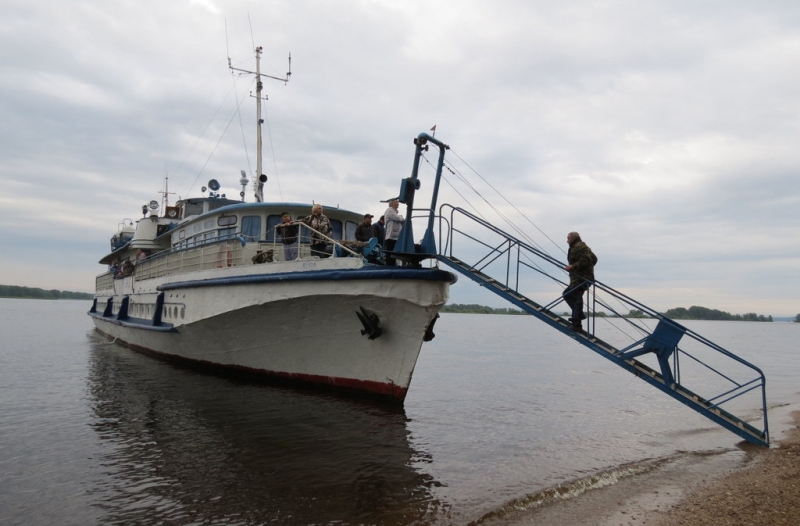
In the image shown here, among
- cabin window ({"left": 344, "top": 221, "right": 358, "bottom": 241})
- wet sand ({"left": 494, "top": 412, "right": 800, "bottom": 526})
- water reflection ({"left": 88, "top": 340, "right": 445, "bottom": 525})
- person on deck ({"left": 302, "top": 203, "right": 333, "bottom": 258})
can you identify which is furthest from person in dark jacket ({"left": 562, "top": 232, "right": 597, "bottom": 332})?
cabin window ({"left": 344, "top": 221, "right": 358, "bottom": 241})

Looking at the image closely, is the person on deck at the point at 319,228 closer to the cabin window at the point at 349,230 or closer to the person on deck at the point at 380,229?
the person on deck at the point at 380,229

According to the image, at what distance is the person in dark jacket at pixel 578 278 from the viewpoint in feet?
28.1

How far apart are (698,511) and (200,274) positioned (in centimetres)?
1175

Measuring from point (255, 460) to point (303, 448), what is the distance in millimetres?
847

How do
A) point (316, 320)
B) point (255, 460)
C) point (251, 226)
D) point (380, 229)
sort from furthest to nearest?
1. point (251, 226)
2. point (380, 229)
3. point (316, 320)
4. point (255, 460)

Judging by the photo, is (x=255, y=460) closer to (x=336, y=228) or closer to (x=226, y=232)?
(x=336, y=228)

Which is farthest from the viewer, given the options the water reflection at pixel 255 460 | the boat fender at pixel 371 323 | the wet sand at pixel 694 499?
the boat fender at pixel 371 323

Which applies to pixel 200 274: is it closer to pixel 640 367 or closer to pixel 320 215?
pixel 320 215

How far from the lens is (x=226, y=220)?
1419 cm

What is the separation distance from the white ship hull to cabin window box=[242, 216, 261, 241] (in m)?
1.43

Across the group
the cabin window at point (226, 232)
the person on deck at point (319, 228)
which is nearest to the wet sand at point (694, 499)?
the person on deck at point (319, 228)

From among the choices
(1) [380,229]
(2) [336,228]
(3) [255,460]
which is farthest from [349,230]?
(3) [255,460]

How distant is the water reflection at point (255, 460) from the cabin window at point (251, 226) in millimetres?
3925

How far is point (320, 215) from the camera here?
1098 cm
